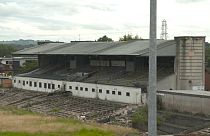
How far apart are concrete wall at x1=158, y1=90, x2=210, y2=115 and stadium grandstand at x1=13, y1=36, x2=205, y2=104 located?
491 cm

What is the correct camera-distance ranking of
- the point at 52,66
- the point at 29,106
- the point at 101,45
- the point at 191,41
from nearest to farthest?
the point at 191,41
the point at 29,106
the point at 101,45
the point at 52,66

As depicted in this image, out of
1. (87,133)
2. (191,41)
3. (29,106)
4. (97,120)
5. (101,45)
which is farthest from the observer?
(101,45)

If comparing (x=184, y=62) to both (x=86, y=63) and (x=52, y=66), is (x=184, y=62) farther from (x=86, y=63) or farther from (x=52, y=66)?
(x=52, y=66)

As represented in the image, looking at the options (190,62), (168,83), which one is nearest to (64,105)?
(168,83)

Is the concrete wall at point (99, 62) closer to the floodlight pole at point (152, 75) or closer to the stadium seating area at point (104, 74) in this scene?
the stadium seating area at point (104, 74)

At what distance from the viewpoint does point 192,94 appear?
35.9 meters

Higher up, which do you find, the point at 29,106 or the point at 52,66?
the point at 52,66

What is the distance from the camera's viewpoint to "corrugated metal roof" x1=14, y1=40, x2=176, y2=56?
4700 cm

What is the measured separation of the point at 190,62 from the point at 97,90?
11760mm

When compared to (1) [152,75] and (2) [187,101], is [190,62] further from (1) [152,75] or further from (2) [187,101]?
(1) [152,75]

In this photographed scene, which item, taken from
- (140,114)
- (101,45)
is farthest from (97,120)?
(101,45)

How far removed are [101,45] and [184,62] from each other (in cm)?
1886

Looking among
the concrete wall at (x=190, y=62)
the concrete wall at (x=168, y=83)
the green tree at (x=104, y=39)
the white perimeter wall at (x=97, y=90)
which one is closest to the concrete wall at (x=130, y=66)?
the white perimeter wall at (x=97, y=90)

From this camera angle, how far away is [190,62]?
45844 mm
